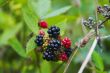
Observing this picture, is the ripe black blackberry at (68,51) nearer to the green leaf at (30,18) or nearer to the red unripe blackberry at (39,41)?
the red unripe blackberry at (39,41)

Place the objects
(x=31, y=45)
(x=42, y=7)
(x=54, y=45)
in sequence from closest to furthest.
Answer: (x=54, y=45) < (x=31, y=45) < (x=42, y=7)

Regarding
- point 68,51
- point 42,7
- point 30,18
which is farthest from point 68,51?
point 42,7

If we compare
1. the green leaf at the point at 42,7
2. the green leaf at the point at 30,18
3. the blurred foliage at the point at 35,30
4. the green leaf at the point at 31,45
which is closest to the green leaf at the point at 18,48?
the blurred foliage at the point at 35,30

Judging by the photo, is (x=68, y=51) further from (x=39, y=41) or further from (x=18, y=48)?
(x=18, y=48)

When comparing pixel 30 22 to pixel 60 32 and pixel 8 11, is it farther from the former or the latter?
pixel 8 11

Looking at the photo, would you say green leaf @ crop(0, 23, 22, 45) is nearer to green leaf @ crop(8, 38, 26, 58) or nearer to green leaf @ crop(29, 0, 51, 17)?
green leaf @ crop(8, 38, 26, 58)
